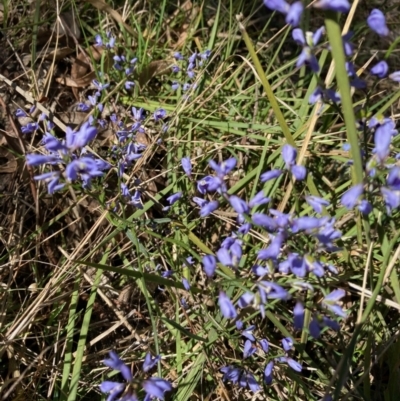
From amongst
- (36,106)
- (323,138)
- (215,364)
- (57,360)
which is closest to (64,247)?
(57,360)

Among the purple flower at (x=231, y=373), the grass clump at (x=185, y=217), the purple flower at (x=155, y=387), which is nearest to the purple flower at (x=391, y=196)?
the grass clump at (x=185, y=217)

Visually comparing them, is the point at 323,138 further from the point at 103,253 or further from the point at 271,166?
the point at 103,253

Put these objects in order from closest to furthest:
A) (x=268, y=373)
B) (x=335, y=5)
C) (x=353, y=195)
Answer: (x=335, y=5) → (x=353, y=195) → (x=268, y=373)

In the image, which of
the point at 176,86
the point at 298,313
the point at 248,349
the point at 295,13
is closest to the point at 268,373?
the point at 248,349

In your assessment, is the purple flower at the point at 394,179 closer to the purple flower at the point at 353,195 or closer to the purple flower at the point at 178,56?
the purple flower at the point at 353,195

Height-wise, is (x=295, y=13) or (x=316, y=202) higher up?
(x=295, y=13)

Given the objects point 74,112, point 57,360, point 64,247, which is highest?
point 74,112

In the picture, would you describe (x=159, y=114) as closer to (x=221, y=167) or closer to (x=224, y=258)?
(x=221, y=167)

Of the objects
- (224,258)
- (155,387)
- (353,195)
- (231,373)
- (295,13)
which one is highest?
(295,13)

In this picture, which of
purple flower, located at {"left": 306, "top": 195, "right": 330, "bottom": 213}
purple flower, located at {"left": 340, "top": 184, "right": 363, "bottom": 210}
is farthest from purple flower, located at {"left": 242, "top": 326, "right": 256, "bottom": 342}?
purple flower, located at {"left": 340, "top": 184, "right": 363, "bottom": 210}

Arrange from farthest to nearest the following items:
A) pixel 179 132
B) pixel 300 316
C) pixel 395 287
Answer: pixel 179 132, pixel 395 287, pixel 300 316

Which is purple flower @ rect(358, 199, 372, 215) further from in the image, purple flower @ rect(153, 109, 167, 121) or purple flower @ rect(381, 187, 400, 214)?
purple flower @ rect(153, 109, 167, 121)
